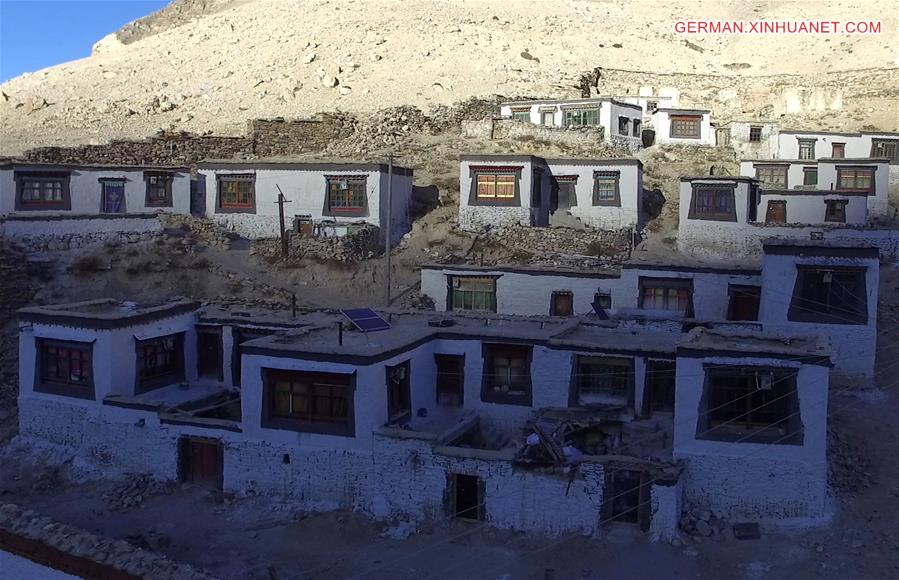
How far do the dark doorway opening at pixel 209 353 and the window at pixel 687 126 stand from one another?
111ft

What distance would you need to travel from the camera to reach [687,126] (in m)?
47.2

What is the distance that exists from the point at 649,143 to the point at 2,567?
139 ft

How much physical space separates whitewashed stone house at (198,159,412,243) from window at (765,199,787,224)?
1589 centimetres

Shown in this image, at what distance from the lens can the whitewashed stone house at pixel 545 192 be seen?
108ft

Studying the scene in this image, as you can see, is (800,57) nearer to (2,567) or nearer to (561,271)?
(561,271)

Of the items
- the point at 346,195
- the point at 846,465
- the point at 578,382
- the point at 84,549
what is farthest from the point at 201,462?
the point at 346,195

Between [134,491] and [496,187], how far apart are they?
19872 millimetres

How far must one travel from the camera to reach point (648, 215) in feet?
120

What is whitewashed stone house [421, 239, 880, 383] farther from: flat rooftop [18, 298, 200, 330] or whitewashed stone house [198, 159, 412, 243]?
flat rooftop [18, 298, 200, 330]

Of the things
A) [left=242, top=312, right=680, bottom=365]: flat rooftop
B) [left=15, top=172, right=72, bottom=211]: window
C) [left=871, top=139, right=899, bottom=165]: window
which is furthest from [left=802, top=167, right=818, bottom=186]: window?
[left=15, top=172, right=72, bottom=211]: window

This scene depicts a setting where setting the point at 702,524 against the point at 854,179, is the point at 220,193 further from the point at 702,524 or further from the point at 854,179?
the point at 854,179

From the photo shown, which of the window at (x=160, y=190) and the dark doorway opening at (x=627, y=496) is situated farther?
the window at (x=160, y=190)

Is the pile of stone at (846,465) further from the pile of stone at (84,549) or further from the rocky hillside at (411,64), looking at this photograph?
the rocky hillside at (411,64)

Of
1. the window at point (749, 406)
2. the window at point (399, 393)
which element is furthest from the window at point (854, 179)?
the window at point (399, 393)
